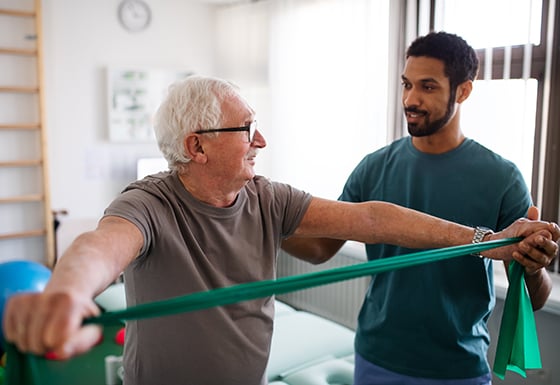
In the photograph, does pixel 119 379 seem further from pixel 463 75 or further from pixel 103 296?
pixel 463 75

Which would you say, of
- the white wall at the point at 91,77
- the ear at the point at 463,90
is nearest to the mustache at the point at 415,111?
the ear at the point at 463,90

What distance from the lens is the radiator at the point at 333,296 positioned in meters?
3.91

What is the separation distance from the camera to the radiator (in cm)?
391

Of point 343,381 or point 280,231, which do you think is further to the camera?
point 343,381

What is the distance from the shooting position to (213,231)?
1.36 meters

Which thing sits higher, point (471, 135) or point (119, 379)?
point (471, 135)

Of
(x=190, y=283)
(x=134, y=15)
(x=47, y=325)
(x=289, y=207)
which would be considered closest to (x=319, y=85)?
(x=134, y=15)

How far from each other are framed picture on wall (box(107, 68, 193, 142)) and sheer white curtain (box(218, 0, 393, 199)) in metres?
0.73

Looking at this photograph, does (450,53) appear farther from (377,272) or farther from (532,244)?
(377,272)

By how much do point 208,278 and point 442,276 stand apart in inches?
29.3

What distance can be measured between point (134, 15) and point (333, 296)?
2.94 metres

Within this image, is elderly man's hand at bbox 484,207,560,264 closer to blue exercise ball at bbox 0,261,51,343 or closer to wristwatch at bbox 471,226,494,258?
wristwatch at bbox 471,226,494,258

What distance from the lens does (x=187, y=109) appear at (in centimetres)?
139

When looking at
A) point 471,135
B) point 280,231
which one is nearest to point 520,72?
point 471,135
